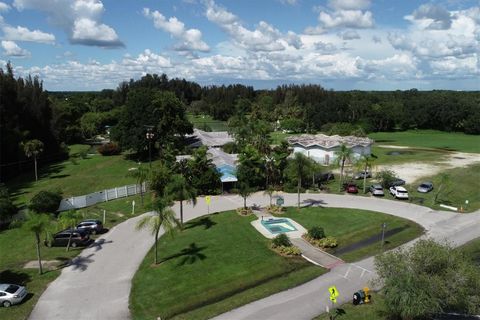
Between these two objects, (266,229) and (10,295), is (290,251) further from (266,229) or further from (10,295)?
(10,295)

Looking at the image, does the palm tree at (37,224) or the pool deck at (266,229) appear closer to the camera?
the palm tree at (37,224)

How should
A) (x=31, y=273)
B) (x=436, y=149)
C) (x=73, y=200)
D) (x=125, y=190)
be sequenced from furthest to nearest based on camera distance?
(x=436, y=149)
(x=125, y=190)
(x=73, y=200)
(x=31, y=273)

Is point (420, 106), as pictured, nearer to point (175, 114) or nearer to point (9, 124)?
point (175, 114)

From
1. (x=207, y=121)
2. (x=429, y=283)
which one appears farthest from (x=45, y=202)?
(x=207, y=121)

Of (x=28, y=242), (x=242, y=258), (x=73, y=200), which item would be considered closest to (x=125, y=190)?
(x=73, y=200)

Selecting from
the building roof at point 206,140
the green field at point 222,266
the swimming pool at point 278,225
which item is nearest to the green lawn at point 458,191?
the green field at point 222,266

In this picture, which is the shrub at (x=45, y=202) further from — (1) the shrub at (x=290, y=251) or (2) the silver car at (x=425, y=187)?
(2) the silver car at (x=425, y=187)

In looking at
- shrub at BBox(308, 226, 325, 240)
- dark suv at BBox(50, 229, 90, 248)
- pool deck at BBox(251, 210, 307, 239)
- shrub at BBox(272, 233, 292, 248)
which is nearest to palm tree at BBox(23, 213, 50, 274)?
dark suv at BBox(50, 229, 90, 248)
